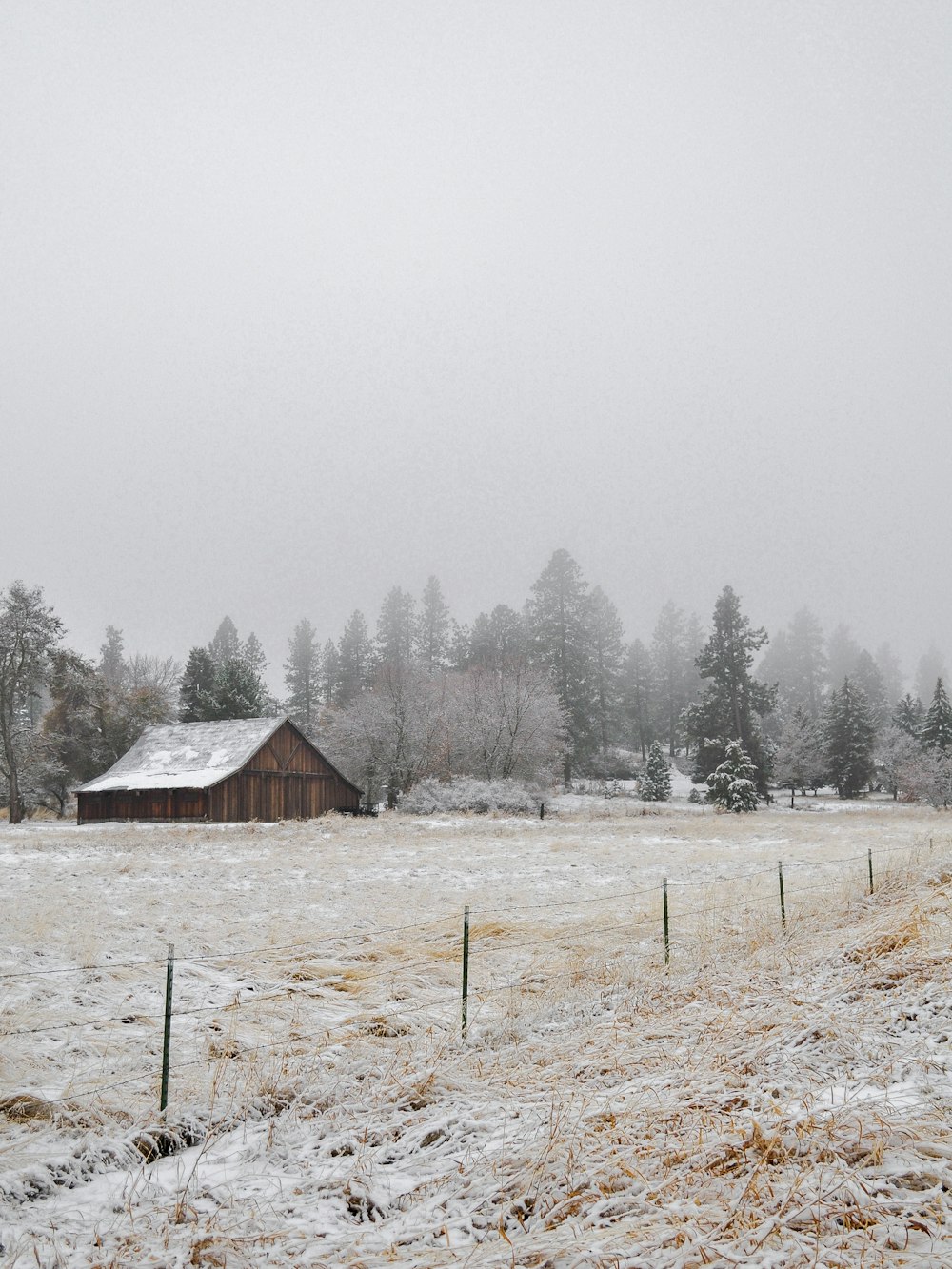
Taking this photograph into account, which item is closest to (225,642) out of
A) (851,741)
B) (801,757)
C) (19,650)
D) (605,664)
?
(605,664)

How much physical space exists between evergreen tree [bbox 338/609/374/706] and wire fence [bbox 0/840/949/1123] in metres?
65.8

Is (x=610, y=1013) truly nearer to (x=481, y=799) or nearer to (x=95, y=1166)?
(x=95, y=1166)

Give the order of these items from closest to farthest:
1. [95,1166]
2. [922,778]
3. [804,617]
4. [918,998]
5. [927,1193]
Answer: [927,1193] → [95,1166] → [918,998] → [922,778] → [804,617]

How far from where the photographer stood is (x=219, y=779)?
3647 centimetres

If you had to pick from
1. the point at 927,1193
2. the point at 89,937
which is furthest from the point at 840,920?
the point at 89,937

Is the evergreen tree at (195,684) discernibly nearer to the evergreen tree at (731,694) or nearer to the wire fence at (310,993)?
the evergreen tree at (731,694)

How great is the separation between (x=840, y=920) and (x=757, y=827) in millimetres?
24046

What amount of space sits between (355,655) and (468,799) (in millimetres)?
42665

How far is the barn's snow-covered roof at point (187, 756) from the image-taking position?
3753 centimetres

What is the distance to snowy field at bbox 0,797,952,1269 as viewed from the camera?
12.3 feet

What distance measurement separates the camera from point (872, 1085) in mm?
5008

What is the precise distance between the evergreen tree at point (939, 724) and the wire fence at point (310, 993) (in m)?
53.4

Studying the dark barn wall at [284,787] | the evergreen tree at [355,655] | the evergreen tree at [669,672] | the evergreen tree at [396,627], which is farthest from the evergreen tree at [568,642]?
the dark barn wall at [284,787]

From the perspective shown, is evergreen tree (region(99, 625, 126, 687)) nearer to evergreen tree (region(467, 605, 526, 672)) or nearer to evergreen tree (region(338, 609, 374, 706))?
evergreen tree (region(338, 609, 374, 706))
